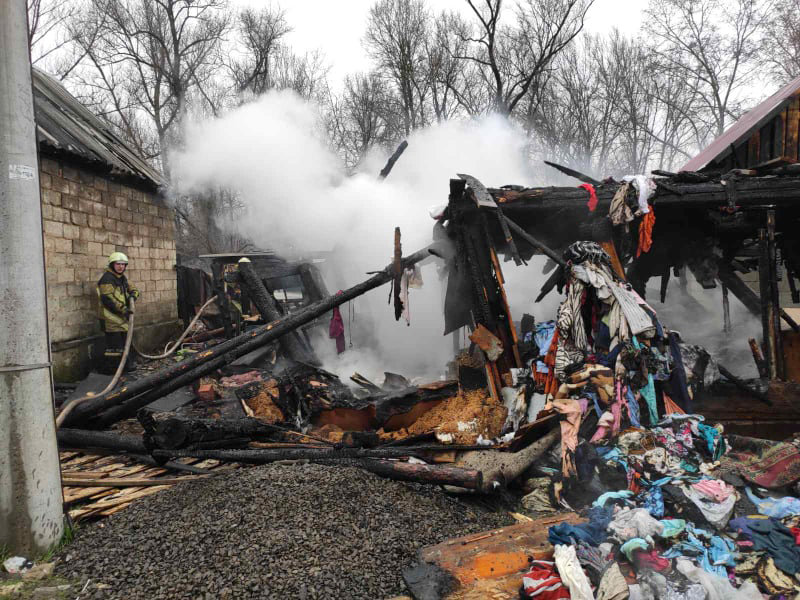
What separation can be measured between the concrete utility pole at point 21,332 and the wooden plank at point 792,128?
12568 millimetres

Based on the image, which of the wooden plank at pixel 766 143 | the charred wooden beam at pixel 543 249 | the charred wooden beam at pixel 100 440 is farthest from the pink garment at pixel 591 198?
the wooden plank at pixel 766 143

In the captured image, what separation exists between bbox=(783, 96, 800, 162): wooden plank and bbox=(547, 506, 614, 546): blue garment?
33.7 ft

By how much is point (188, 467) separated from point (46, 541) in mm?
1485

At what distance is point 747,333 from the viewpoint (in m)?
11.3

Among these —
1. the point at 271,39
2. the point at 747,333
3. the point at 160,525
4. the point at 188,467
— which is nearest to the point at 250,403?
the point at 188,467

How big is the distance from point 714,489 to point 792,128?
9676 mm

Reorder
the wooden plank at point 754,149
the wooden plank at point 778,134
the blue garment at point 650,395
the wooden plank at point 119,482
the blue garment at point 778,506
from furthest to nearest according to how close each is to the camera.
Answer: the wooden plank at point 754,149
the wooden plank at point 778,134
the blue garment at point 650,395
the wooden plank at point 119,482
the blue garment at point 778,506

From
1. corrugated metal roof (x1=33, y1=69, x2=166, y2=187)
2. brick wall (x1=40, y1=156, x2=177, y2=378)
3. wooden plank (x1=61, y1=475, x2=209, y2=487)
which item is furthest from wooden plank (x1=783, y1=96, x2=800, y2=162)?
brick wall (x1=40, y1=156, x2=177, y2=378)

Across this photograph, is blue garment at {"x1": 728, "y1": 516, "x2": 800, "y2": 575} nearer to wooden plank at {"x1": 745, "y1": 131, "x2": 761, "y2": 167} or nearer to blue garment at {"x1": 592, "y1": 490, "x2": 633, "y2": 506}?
blue garment at {"x1": 592, "y1": 490, "x2": 633, "y2": 506}

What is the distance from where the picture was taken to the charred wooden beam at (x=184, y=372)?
5.81 m

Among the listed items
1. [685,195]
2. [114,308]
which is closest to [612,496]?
[685,195]

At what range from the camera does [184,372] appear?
19.7 ft

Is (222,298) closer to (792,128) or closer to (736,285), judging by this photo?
(736,285)

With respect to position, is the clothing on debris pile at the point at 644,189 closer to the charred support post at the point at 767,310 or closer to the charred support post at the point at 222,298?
the charred support post at the point at 767,310
